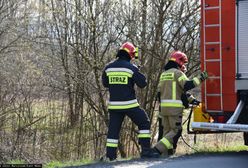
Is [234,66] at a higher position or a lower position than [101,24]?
lower

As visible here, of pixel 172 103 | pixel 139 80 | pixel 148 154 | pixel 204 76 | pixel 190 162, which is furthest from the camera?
pixel 172 103

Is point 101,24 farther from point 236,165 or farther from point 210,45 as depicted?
point 236,165

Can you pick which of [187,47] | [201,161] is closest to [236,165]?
[201,161]

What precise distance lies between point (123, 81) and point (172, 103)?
105 cm

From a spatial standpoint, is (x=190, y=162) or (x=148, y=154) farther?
(x=148, y=154)

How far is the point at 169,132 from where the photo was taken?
8.10 meters

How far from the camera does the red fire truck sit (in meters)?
7.39

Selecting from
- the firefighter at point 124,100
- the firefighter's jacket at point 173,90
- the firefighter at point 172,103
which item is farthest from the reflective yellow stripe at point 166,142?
the firefighter's jacket at point 173,90

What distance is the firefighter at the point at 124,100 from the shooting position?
298 inches

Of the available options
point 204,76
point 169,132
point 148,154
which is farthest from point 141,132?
point 204,76

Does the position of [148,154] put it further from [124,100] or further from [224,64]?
[224,64]

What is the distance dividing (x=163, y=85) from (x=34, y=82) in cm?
682

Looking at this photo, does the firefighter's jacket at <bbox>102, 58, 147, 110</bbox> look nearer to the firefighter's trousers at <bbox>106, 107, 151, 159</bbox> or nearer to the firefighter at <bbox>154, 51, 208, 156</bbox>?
the firefighter's trousers at <bbox>106, 107, 151, 159</bbox>

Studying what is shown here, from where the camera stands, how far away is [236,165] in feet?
22.7
